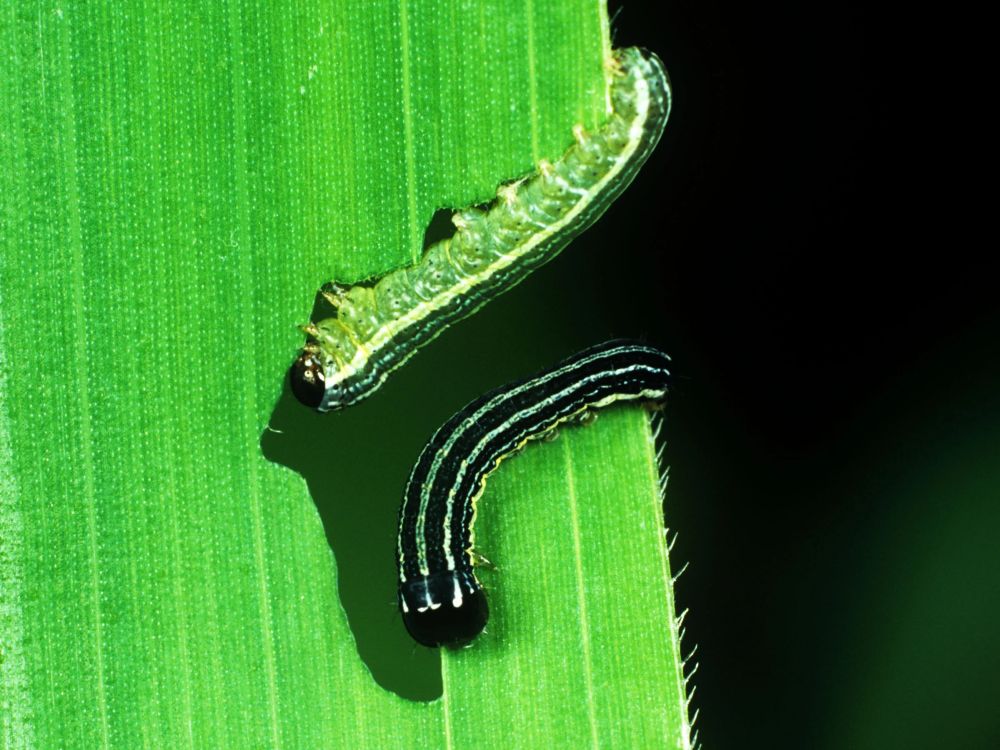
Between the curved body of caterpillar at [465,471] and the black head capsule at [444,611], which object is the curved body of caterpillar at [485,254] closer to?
the curved body of caterpillar at [465,471]

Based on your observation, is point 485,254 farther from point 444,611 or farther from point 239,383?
point 444,611

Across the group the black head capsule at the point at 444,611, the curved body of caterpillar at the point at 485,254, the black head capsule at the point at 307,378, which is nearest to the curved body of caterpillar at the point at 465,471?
the black head capsule at the point at 444,611

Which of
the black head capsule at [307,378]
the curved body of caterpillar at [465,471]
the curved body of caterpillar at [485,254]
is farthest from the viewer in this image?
the curved body of caterpillar at [465,471]

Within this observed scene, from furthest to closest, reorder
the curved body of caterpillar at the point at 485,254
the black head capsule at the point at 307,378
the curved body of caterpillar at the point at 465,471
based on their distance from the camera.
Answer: the curved body of caterpillar at the point at 465,471 < the black head capsule at the point at 307,378 < the curved body of caterpillar at the point at 485,254

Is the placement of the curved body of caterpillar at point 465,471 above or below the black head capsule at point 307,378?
below

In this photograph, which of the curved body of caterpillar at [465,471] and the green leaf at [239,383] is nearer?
the green leaf at [239,383]

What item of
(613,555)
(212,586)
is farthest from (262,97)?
(613,555)

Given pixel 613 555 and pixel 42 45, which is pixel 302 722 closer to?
pixel 613 555
